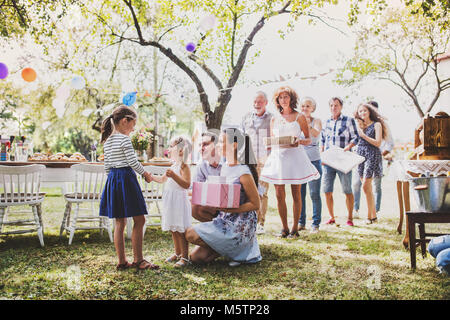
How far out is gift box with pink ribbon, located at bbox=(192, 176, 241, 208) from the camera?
255 centimetres

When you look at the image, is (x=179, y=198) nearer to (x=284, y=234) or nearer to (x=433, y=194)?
(x=284, y=234)

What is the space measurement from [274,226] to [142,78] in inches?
344

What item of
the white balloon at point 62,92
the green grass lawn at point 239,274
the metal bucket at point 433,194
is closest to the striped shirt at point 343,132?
the green grass lawn at point 239,274

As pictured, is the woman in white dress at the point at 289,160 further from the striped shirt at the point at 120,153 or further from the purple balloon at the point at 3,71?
the purple balloon at the point at 3,71

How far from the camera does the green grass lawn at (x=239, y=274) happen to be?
222 cm

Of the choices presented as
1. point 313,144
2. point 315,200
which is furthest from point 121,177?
point 313,144

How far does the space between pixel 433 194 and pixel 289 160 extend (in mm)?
1417

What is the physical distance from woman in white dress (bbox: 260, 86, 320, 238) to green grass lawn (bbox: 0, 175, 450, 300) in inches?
15.0

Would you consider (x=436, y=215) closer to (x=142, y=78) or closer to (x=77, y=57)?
(x=77, y=57)

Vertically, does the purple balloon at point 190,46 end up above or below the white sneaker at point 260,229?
above

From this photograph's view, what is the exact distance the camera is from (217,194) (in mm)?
2555

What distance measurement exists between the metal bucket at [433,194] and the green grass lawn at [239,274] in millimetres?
439
